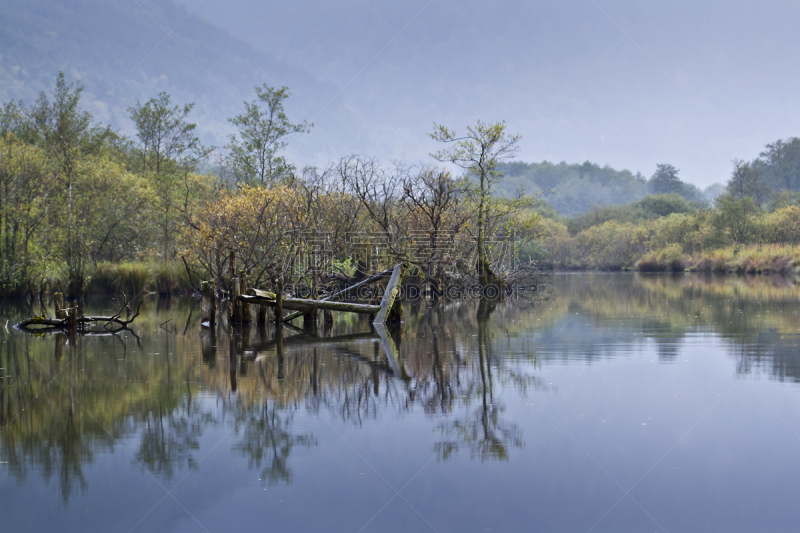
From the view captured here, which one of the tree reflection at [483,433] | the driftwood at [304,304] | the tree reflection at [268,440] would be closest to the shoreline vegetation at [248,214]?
the driftwood at [304,304]

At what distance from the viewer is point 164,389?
8.41 m

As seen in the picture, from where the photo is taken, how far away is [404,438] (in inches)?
243

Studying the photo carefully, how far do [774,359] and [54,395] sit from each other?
9.58m

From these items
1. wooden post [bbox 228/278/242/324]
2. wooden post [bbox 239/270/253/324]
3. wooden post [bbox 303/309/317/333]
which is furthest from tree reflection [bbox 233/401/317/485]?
wooden post [bbox 228/278/242/324]

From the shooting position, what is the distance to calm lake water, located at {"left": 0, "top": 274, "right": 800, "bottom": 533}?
182 inches

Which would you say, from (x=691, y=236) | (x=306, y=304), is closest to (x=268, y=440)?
(x=306, y=304)

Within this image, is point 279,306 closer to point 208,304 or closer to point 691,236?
point 208,304

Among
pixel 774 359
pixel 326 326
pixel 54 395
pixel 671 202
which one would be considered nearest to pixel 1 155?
pixel 326 326

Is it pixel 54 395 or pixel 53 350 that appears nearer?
pixel 54 395

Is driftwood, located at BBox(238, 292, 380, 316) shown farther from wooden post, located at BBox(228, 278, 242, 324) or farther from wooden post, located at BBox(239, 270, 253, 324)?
wooden post, located at BBox(228, 278, 242, 324)

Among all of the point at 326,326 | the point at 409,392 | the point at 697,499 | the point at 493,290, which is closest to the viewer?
the point at 697,499

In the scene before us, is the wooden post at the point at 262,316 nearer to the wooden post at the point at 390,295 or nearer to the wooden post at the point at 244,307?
the wooden post at the point at 244,307

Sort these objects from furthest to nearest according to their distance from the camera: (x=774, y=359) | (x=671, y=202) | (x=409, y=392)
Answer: (x=671, y=202) → (x=774, y=359) → (x=409, y=392)

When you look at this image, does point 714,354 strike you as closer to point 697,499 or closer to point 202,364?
point 697,499
